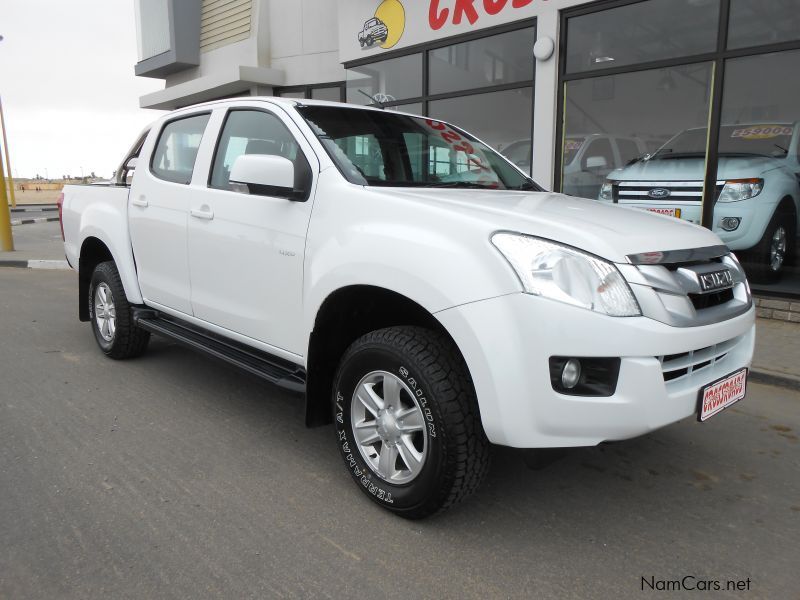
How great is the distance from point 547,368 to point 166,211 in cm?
279

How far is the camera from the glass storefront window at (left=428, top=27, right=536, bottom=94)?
8.41 metres

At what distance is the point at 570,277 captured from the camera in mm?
2170

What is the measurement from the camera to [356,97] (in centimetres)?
1132

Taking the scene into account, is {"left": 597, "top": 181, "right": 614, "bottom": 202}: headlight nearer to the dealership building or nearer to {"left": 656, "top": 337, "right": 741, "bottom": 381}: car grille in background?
the dealership building

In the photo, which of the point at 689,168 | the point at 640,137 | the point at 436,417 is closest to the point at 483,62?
the point at 640,137

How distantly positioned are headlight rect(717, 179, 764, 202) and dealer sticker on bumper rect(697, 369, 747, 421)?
4628 mm

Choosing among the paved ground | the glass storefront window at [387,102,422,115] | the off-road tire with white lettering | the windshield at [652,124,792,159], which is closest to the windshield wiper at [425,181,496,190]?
the off-road tire with white lettering

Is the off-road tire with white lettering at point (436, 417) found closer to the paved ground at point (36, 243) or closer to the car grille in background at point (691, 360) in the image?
the car grille in background at point (691, 360)

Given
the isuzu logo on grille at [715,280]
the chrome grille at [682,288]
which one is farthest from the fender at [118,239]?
the isuzu logo on grille at [715,280]

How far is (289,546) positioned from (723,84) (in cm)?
668

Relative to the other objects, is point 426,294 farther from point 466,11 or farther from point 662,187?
point 466,11

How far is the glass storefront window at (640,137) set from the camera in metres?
6.93

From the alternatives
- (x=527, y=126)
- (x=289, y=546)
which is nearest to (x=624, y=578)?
(x=289, y=546)

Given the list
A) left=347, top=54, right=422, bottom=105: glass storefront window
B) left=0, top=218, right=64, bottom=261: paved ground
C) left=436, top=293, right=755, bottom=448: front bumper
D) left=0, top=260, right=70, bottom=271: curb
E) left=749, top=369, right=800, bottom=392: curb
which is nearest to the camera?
left=436, top=293, right=755, bottom=448: front bumper
